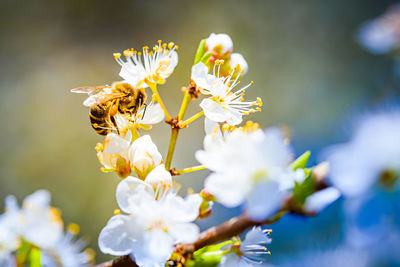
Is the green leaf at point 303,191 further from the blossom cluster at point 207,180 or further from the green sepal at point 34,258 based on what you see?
the green sepal at point 34,258

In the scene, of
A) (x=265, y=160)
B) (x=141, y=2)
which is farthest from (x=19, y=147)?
(x=265, y=160)

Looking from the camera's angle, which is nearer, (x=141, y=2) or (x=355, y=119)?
(x=355, y=119)

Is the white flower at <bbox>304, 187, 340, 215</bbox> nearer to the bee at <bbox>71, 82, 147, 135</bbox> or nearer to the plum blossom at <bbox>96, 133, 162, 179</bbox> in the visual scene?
the plum blossom at <bbox>96, 133, 162, 179</bbox>

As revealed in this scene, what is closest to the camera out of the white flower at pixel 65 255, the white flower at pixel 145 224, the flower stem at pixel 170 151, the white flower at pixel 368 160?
the white flower at pixel 368 160

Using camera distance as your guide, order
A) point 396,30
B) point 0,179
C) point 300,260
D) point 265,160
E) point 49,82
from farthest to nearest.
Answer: point 49,82, point 0,179, point 396,30, point 300,260, point 265,160

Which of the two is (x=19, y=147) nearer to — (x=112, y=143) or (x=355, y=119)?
(x=112, y=143)

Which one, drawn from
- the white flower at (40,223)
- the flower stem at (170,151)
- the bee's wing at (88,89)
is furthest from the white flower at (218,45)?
the white flower at (40,223)
